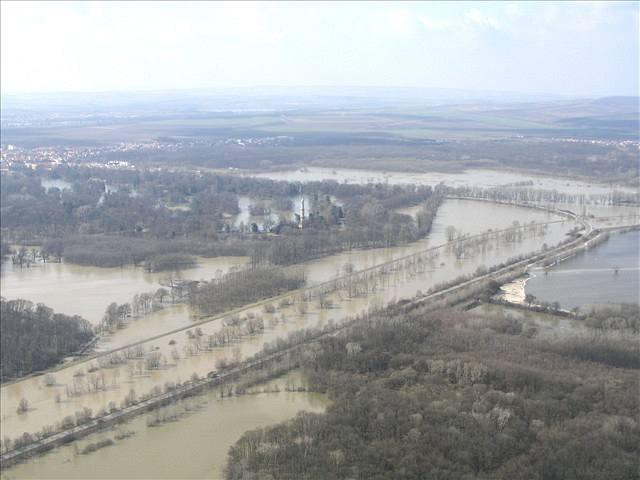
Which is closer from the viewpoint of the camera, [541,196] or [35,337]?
[35,337]

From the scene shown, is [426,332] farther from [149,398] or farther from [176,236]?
[176,236]

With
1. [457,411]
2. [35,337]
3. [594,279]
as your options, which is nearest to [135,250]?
[35,337]

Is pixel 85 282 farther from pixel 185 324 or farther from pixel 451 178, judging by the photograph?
pixel 451 178

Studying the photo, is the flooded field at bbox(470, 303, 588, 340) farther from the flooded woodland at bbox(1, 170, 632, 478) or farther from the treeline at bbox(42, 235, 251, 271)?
the treeline at bbox(42, 235, 251, 271)

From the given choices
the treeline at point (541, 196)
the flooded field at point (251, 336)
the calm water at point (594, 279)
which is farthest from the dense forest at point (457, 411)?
the treeline at point (541, 196)

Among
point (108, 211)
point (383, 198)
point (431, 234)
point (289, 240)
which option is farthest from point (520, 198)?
point (108, 211)

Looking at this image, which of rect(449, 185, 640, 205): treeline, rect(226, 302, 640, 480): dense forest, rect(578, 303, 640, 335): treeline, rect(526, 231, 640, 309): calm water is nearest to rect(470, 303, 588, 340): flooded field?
rect(578, 303, 640, 335): treeline
